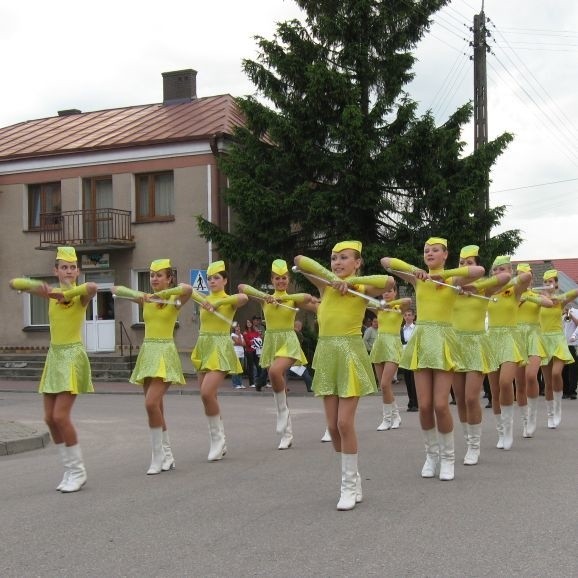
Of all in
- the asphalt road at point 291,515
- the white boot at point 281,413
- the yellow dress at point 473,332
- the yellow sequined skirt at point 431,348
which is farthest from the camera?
the white boot at point 281,413

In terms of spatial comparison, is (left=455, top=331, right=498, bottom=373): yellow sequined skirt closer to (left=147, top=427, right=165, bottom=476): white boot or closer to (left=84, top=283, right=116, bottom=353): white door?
(left=147, top=427, right=165, bottom=476): white boot

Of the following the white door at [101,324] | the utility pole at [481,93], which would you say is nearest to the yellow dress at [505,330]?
the utility pole at [481,93]

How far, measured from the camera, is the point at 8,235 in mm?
31984

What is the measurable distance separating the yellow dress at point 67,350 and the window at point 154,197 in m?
21.6

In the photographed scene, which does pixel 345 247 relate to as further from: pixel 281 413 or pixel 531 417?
pixel 531 417

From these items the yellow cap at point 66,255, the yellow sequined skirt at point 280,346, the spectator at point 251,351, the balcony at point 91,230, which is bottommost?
the spectator at point 251,351

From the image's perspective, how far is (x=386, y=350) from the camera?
13.3 m

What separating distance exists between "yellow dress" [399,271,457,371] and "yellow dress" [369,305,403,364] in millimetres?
4652

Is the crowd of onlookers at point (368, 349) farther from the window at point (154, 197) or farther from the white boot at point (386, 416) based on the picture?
the window at point (154, 197)

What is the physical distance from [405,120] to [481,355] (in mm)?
16298

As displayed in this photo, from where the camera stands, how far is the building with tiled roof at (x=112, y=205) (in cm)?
2919

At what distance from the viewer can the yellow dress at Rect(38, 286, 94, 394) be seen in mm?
8352

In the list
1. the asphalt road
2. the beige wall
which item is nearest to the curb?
the asphalt road

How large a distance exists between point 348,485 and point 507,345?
4.21 metres
